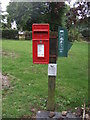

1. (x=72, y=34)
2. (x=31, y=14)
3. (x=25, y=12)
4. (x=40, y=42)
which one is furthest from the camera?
(x=31, y=14)

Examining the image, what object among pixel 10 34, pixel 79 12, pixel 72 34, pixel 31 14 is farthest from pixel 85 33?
pixel 79 12

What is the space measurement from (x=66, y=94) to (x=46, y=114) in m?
0.95

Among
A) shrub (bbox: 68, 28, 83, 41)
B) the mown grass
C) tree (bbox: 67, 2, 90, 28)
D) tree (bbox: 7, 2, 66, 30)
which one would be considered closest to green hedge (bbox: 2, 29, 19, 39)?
tree (bbox: 7, 2, 66, 30)

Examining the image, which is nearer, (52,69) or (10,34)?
(52,69)

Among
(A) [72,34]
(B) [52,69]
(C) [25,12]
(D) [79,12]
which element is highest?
(C) [25,12]

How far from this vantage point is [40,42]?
2.67 meters

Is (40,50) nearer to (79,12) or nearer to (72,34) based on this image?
(79,12)

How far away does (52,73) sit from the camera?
2848mm

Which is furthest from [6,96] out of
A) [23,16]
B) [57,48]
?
[23,16]

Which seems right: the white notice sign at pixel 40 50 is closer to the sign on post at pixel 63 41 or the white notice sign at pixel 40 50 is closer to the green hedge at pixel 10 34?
the sign on post at pixel 63 41

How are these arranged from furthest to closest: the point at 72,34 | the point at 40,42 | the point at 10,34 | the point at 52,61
→ 1. the point at 10,34
2. the point at 72,34
3. the point at 52,61
4. the point at 40,42

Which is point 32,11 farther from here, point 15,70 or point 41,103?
point 41,103

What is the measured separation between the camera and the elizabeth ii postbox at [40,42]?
8.58 ft

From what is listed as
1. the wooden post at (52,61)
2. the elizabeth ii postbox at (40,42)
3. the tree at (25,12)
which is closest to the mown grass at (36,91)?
the wooden post at (52,61)
